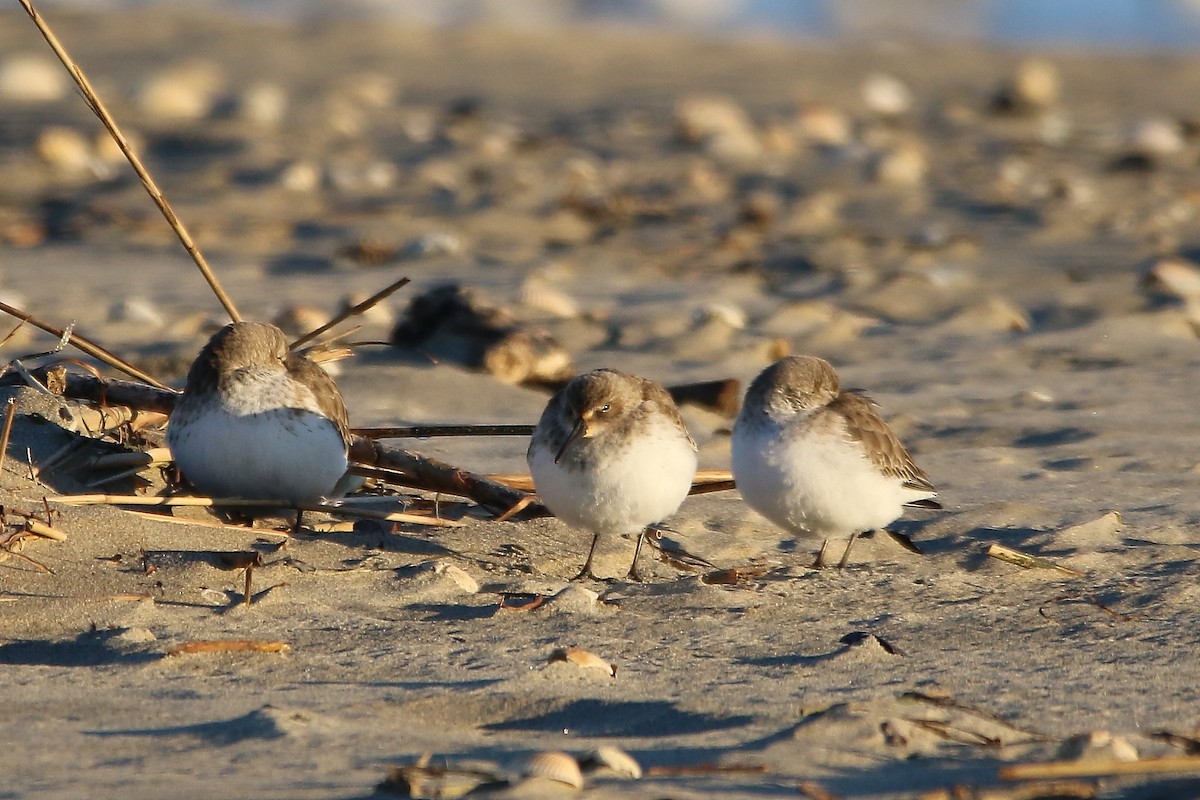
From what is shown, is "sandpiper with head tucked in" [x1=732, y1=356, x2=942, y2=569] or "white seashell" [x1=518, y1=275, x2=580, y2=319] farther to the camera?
"white seashell" [x1=518, y1=275, x2=580, y2=319]

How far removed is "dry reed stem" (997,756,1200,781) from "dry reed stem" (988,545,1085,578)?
1.83 metres

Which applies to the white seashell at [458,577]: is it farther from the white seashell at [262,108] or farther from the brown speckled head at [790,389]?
the white seashell at [262,108]

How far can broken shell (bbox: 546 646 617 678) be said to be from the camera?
160 inches

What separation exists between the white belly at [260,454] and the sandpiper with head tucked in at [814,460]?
135 cm

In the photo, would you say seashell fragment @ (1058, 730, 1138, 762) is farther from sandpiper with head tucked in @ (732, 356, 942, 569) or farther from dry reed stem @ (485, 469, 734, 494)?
dry reed stem @ (485, 469, 734, 494)

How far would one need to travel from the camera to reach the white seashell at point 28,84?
16.1m

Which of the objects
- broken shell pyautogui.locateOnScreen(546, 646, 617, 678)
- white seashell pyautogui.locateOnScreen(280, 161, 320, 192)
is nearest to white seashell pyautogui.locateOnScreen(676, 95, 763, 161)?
white seashell pyautogui.locateOnScreen(280, 161, 320, 192)

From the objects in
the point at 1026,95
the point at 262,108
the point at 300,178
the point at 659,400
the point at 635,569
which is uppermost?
the point at 1026,95

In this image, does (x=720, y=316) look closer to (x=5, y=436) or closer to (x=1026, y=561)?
(x=1026, y=561)

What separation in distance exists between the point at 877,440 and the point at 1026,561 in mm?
614

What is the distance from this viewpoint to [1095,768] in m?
3.21

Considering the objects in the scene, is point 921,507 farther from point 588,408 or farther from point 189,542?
point 189,542

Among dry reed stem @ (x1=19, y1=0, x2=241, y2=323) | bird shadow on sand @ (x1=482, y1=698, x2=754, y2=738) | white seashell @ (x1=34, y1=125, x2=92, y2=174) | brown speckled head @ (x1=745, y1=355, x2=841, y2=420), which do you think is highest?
dry reed stem @ (x1=19, y1=0, x2=241, y2=323)

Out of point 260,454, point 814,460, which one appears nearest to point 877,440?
point 814,460
